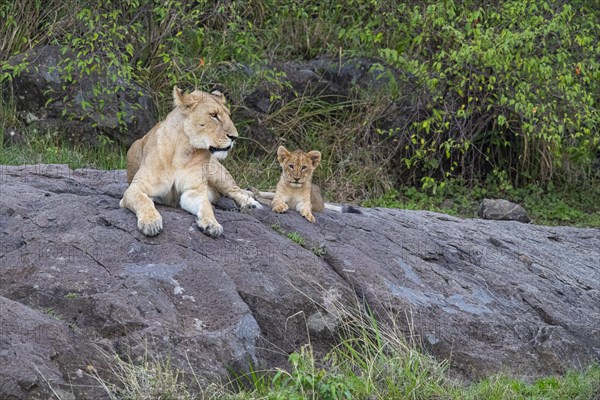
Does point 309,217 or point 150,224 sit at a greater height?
point 150,224


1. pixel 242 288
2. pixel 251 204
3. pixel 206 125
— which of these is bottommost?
pixel 242 288

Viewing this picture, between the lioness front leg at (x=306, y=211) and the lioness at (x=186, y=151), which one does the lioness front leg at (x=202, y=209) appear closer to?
the lioness at (x=186, y=151)

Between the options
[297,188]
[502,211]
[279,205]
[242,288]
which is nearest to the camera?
[242,288]

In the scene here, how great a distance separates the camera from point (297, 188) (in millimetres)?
8648

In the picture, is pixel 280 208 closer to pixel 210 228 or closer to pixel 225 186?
pixel 225 186

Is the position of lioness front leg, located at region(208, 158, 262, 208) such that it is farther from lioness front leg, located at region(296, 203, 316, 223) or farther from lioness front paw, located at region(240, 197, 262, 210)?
lioness front leg, located at region(296, 203, 316, 223)

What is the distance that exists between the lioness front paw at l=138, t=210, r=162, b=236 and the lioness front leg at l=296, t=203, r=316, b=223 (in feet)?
5.24

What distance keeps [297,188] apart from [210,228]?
1.57 metres

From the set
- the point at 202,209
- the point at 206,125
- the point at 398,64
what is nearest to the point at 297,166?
the point at 206,125

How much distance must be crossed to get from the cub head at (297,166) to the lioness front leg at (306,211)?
0.20 meters

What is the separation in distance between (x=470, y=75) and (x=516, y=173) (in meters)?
2.05

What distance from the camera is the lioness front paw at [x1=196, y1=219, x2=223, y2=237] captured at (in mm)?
7238

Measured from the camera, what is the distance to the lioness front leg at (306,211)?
8297mm

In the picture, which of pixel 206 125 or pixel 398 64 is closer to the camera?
pixel 206 125
